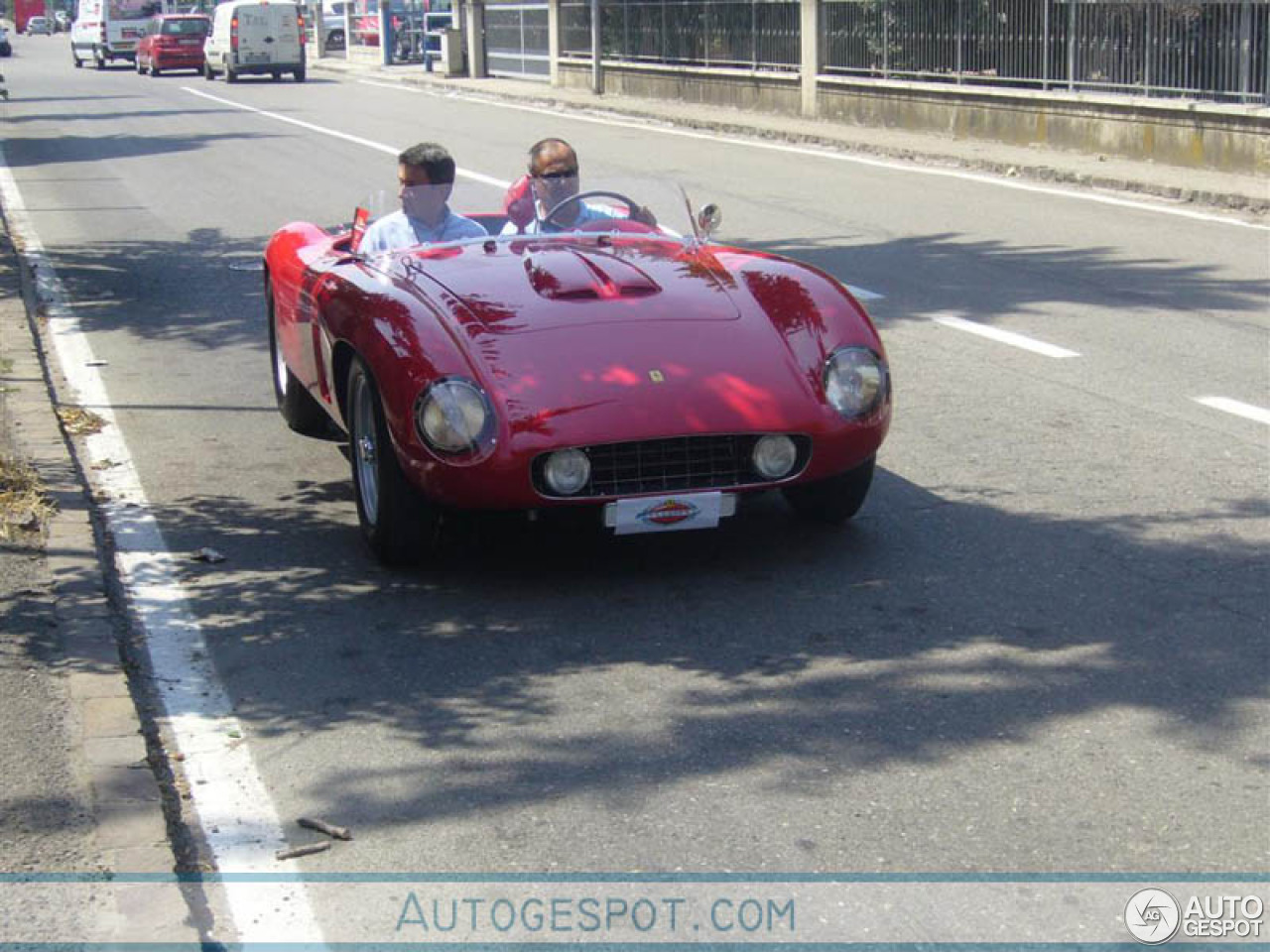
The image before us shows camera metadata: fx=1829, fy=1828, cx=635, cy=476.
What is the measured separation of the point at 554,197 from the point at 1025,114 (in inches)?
632

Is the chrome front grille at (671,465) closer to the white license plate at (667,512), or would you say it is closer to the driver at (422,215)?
the white license plate at (667,512)

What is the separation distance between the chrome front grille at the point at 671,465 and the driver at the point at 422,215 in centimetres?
173

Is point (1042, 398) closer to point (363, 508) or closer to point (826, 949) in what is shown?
point (363, 508)

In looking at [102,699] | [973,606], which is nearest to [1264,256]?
[973,606]

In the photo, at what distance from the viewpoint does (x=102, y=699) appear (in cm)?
485

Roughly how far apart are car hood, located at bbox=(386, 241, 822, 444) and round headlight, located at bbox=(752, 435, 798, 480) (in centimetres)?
6

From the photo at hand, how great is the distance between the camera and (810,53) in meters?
28.3

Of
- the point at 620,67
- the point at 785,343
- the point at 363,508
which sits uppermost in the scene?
the point at 620,67

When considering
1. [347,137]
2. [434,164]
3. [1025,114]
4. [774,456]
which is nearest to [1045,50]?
[1025,114]

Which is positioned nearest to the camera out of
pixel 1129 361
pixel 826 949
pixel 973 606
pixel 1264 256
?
pixel 826 949

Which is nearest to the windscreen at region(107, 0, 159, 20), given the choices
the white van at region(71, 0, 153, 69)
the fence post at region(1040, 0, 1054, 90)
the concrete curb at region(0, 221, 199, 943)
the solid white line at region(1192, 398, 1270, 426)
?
the white van at region(71, 0, 153, 69)

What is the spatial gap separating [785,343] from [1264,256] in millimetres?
8354

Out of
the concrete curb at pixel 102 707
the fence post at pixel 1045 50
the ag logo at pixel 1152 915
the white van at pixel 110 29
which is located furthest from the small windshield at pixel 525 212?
the white van at pixel 110 29

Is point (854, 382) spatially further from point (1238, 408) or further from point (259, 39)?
point (259, 39)
